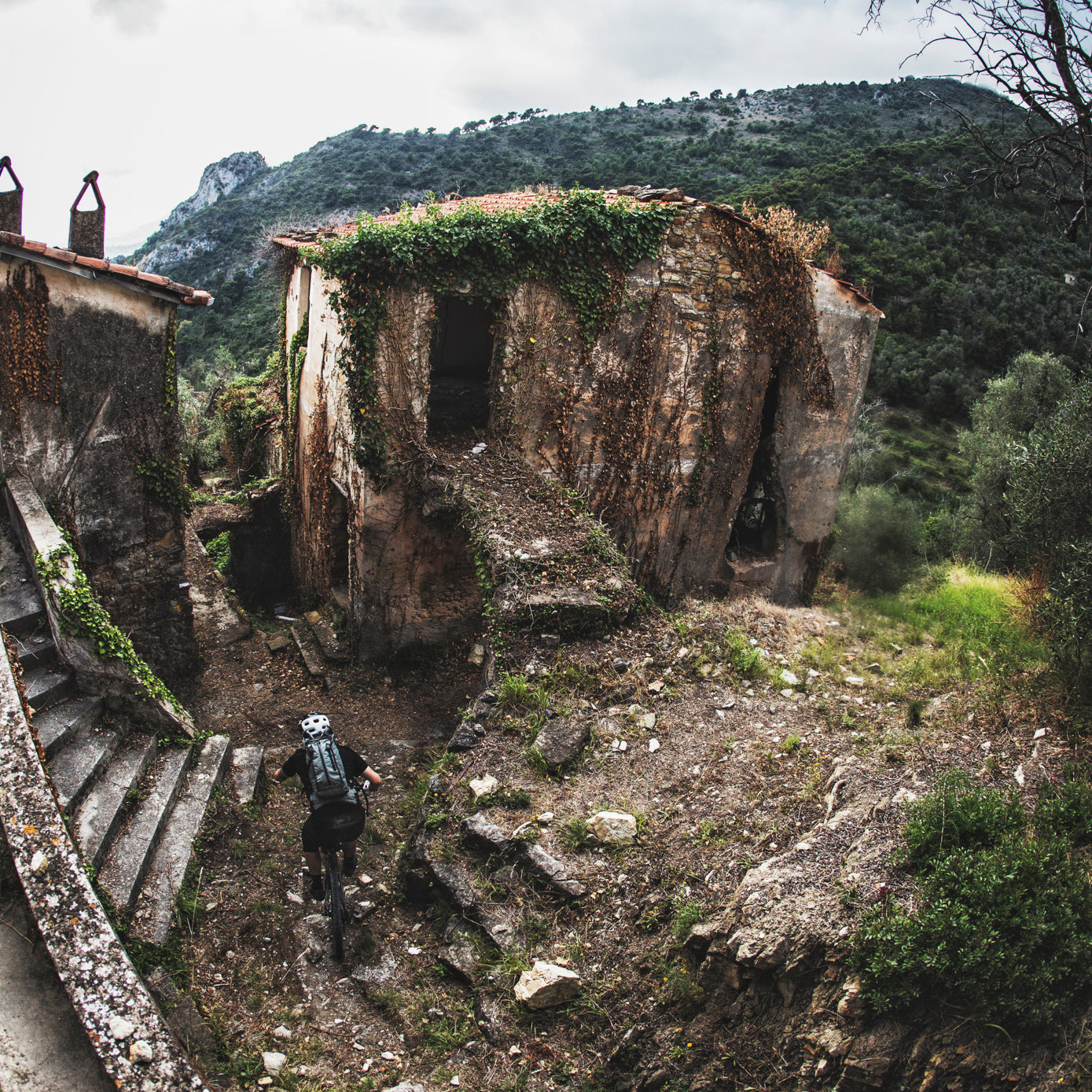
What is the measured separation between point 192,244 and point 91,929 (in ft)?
130

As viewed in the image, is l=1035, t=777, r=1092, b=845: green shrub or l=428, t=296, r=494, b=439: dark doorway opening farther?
l=428, t=296, r=494, b=439: dark doorway opening

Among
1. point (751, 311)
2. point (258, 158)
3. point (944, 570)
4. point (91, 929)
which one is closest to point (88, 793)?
point (91, 929)

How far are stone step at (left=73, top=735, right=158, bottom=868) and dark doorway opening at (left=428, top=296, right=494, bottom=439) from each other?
22.2ft

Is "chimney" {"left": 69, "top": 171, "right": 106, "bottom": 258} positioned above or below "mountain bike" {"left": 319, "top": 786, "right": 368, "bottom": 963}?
above

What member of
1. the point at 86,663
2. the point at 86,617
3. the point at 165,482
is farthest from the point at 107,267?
the point at 86,663

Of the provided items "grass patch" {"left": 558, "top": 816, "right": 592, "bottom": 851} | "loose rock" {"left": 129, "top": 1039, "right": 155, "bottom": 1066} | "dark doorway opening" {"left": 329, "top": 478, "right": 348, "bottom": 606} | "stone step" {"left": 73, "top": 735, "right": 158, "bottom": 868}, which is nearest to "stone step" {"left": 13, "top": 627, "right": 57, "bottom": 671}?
"stone step" {"left": 73, "top": 735, "right": 158, "bottom": 868}

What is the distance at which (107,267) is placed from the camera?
26.0 ft

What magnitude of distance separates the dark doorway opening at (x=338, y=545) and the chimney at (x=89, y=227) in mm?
4217

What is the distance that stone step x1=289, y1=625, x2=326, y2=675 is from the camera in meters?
10.8

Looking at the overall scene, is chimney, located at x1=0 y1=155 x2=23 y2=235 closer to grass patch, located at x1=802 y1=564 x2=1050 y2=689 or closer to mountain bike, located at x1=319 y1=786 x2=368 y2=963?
mountain bike, located at x1=319 y1=786 x2=368 y2=963

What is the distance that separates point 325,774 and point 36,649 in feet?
9.82

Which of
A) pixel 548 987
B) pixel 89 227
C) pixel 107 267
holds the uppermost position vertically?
pixel 89 227

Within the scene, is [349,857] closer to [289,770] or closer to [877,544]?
[289,770]

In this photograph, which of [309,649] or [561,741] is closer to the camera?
[561,741]
